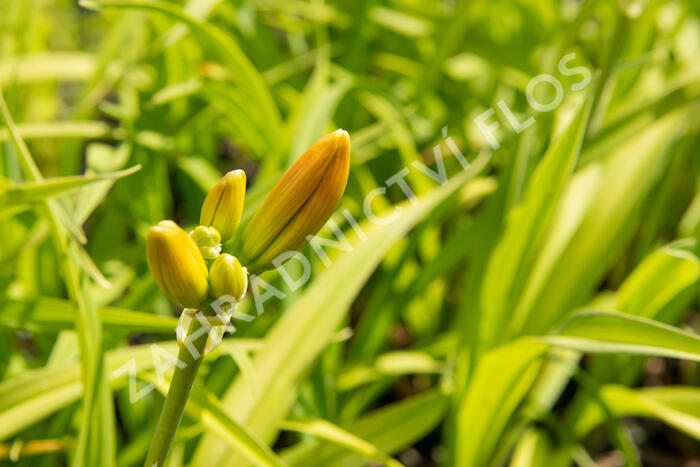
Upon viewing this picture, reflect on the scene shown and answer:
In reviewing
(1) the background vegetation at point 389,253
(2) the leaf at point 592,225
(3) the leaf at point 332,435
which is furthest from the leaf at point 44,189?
(2) the leaf at point 592,225

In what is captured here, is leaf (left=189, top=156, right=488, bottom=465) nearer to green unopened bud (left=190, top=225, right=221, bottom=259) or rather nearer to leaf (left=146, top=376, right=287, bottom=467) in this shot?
leaf (left=146, top=376, right=287, bottom=467)

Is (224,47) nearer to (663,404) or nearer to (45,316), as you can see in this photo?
(45,316)

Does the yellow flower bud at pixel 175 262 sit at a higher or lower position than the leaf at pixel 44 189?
lower

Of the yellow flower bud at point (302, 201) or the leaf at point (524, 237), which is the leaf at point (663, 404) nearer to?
the leaf at point (524, 237)

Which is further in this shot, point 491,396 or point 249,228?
point 491,396

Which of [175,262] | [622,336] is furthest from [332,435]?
[175,262]
